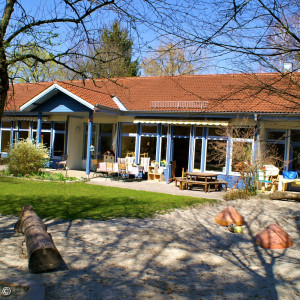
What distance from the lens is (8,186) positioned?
12781mm

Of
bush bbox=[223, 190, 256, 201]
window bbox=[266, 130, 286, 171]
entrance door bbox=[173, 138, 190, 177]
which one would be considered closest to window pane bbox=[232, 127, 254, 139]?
window bbox=[266, 130, 286, 171]

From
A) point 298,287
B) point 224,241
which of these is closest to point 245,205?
point 224,241

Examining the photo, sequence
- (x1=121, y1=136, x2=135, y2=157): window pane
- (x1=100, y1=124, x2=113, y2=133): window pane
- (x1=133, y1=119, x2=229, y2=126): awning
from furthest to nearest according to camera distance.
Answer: (x1=100, y1=124, x2=113, y2=133): window pane < (x1=121, y1=136, x2=135, y2=157): window pane < (x1=133, y1=119, x2=229, y2=126): awning

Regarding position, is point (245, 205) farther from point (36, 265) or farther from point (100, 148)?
point (100, 148)

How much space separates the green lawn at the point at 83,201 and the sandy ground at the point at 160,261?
0.76 meters

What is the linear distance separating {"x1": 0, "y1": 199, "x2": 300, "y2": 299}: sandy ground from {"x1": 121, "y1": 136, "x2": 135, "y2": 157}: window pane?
9089 mm

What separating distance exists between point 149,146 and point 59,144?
570 centimetres

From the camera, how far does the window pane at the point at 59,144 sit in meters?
19.6

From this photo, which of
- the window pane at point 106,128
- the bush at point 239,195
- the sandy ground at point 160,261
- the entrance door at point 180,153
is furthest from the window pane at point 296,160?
the window pane at point 106,128

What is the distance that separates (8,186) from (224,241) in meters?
8.71

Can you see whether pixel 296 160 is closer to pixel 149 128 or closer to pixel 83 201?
pixel 149 128

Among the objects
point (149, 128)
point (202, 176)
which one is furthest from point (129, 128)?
point (202, 176)

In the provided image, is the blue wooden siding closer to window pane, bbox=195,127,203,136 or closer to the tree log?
window pane, bbox=195,127,203,136

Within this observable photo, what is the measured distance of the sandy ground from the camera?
4484 millimetres
